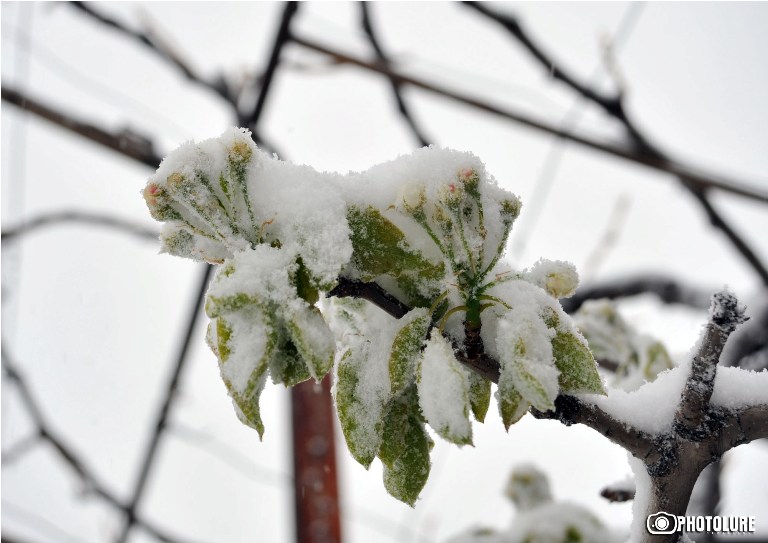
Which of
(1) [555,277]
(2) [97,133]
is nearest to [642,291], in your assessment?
(1) [555,277]

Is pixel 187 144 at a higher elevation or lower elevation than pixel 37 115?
lower

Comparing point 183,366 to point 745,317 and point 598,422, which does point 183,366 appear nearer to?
point 598,422

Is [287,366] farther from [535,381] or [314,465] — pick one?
[314,465]

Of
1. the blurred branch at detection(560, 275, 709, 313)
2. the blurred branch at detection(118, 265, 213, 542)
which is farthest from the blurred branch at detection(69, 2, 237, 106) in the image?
the blurred branch at detection(560, 275, 709, 313)

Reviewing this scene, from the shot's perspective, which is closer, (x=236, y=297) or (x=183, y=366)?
(x=236, y=297)

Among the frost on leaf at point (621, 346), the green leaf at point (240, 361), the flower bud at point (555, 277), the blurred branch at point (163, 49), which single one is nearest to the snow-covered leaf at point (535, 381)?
the flower bud at point (555, 277)

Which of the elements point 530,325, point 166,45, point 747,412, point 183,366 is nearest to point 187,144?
point 530,325
